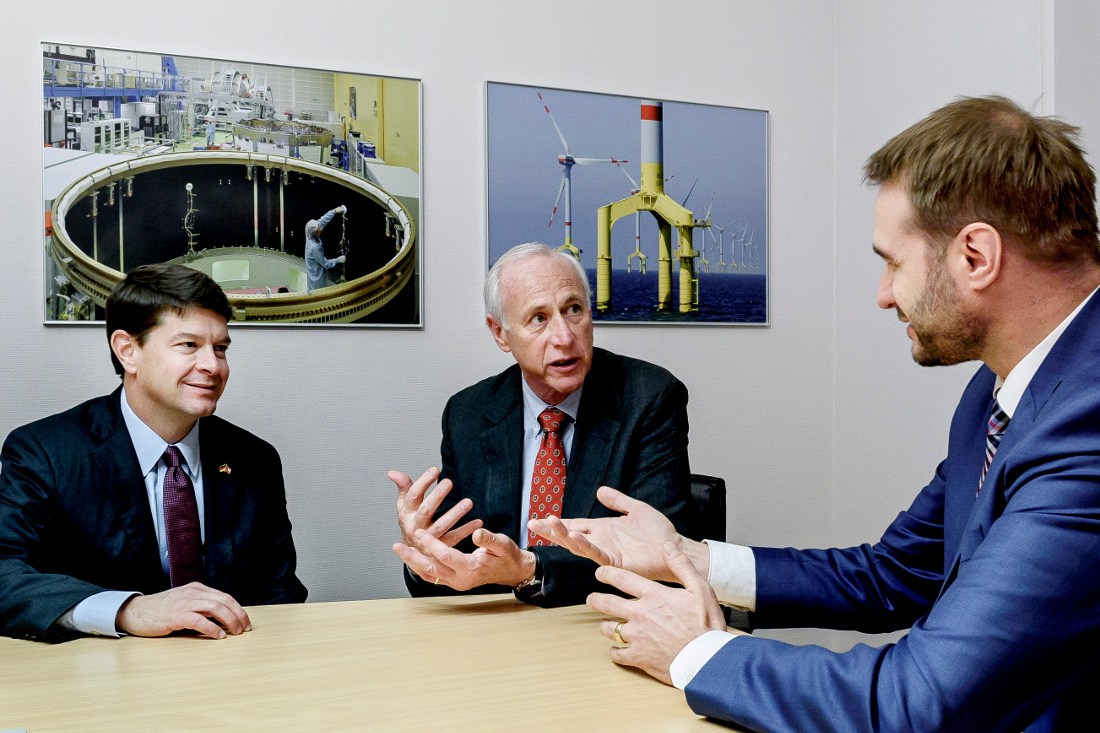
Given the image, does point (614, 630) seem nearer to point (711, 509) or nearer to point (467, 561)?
point (467, 561)

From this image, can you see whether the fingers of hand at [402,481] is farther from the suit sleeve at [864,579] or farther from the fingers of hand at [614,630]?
the suit sleeve at [864,579]

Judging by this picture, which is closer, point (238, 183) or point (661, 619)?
point (661, 619)

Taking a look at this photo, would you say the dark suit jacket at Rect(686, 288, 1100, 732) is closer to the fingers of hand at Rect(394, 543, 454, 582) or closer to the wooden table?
the wooden table

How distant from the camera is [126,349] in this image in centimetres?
226

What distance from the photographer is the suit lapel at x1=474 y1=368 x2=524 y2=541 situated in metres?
2.30

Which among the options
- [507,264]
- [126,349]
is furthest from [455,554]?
[126,349]

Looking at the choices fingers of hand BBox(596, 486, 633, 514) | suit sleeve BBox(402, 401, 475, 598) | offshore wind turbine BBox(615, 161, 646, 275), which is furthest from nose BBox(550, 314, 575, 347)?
offshore wind turbine BBox(615, 161, 646, 275)

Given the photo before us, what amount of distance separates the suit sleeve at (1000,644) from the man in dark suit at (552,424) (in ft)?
3.73

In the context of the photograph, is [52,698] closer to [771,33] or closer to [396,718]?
[396,718]

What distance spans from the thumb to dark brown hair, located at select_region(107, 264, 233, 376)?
4.94 feet

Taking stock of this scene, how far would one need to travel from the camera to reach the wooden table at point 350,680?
109cm

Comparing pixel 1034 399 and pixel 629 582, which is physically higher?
pixel 1034 399

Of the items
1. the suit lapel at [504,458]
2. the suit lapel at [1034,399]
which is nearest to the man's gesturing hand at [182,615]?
the suit lapel at [504,458]

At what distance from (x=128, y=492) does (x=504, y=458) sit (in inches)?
37.2
